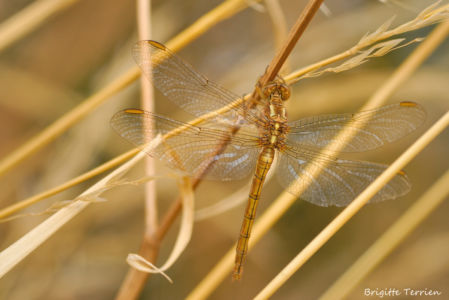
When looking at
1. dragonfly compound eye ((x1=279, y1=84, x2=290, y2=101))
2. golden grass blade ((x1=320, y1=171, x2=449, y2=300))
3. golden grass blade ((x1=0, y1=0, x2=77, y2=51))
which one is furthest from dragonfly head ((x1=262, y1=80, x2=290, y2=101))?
golden grass blade ((x1=0, y1=0, x2=77, y2=51))

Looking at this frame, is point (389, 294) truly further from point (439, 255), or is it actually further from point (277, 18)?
point (277, 18)

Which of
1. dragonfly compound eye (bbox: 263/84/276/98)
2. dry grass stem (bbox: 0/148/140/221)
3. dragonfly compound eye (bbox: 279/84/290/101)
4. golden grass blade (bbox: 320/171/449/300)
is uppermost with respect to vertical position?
dragonfly compound eye (bbox: 279/84/290/101)

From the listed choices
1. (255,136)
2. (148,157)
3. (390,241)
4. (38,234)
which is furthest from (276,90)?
(38,234)

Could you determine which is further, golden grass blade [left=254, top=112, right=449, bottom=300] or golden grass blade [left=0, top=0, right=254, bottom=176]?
golden grass blade [left=0, top=0, right=254, bottom=176]

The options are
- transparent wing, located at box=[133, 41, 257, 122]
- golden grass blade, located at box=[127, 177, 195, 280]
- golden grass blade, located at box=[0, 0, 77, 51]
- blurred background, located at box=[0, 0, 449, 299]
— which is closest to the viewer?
golden grass blade, located at box=[127, 177, 195, 280]

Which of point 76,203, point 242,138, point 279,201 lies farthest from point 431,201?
point 76,203

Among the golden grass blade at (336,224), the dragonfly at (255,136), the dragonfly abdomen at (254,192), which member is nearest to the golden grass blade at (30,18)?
the dragonfly at (255,136)

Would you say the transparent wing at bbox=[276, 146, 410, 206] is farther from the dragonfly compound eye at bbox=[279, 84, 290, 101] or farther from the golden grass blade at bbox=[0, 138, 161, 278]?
the golden grass blade at bbox=[0, 138, 161, 278]
